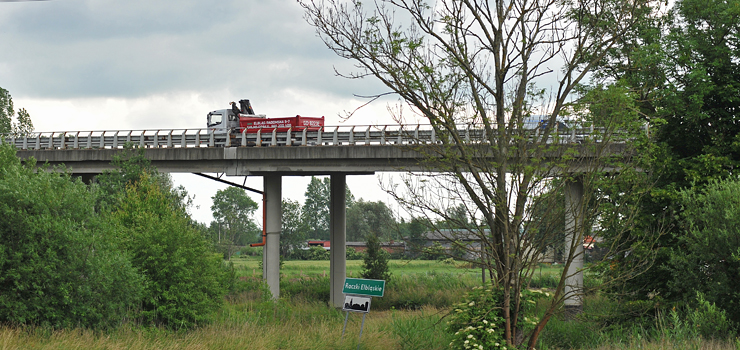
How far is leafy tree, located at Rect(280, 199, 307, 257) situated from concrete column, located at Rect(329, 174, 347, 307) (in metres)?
48.5

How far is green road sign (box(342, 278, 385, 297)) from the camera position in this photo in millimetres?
13383

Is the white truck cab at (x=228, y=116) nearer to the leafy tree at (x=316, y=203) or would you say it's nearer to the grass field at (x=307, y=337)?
the grass field at (x=307, y=337)

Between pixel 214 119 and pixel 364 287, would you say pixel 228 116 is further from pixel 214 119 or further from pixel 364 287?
pixel 364 287

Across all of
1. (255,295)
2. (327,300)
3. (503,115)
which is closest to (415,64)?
(503,115)

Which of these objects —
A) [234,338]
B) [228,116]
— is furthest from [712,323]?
[228,116]

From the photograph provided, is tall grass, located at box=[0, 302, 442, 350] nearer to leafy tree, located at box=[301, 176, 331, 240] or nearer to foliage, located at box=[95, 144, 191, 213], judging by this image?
foliage, located at box=[95, 144, 191, 213]

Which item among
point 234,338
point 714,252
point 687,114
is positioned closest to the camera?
point 234,338

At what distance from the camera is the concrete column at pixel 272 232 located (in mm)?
28031

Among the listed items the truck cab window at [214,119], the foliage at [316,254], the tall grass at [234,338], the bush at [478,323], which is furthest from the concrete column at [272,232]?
the foliage at [316,254]

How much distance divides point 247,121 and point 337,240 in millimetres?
8254

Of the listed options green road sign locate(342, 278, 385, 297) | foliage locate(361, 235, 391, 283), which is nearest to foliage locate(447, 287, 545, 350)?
green road sign locate(342, 278, 385, 297)

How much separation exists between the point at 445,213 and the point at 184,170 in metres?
22.1

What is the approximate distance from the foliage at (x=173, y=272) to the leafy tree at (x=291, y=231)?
2507 inches

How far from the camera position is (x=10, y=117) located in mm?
55156
